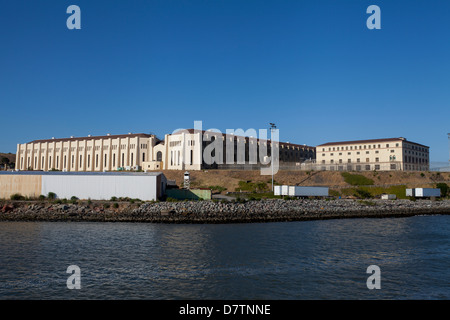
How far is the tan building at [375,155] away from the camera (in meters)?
81.6

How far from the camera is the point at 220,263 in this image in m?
18.0

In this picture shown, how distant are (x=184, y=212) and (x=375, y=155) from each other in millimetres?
64732

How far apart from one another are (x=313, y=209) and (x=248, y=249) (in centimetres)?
2616

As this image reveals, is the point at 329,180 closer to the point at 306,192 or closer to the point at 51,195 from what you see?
the point at 306,192

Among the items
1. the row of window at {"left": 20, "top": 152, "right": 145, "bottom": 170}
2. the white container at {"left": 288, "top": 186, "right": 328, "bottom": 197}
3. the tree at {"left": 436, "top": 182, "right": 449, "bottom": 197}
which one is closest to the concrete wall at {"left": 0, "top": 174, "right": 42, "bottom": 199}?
the white container at {"left": 288, "top": 186, "right": 328, "bottom": 197}

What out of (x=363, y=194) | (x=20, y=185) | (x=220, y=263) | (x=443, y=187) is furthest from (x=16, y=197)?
(x=443, y=187)

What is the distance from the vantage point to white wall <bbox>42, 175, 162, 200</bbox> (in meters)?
42.6

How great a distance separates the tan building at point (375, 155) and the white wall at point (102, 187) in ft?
159

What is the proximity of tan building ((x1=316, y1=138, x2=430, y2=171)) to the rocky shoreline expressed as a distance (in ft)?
118
